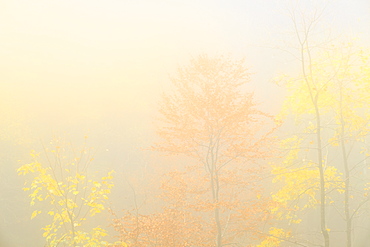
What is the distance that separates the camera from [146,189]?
72.6 ft

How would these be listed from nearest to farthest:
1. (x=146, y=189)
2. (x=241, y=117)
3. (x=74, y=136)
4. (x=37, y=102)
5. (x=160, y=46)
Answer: (x=241, y=117)
(x=146, y=189)
(x=74, y=136)
(x=37, y=102)
(x=160, y=46)

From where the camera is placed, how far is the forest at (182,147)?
8938 mm

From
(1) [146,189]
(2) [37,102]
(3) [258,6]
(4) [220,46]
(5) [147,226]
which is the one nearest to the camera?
(5) [147,226]

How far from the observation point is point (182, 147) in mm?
9398

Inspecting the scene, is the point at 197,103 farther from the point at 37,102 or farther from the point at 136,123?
the point at 37,102

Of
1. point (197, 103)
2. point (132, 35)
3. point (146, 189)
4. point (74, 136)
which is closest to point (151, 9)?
point (132, 35)

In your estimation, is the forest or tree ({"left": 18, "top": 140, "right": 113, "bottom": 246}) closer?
tree ({"left": 18, "top": 140, "right": 113, "bottom": 246})

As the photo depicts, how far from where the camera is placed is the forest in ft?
29.3

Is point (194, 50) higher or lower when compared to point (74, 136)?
higher

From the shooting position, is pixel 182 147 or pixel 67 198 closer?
pixel 67 198

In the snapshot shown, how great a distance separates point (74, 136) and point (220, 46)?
29.1m

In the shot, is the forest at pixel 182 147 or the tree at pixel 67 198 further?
the forest at pixel 182 147

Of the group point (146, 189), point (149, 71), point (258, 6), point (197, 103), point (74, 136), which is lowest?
point (146, 189)

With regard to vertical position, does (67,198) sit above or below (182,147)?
below
